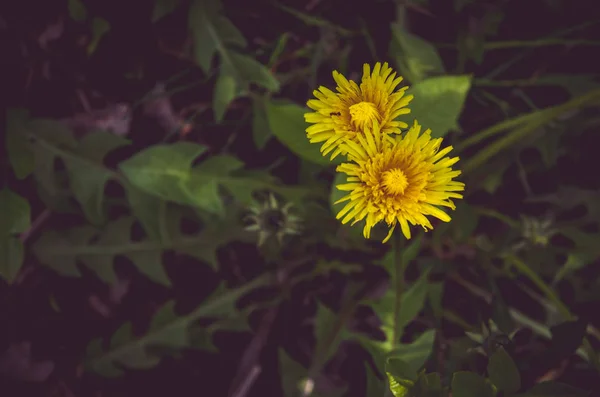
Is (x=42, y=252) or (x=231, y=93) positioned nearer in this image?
(x=231, y=93)

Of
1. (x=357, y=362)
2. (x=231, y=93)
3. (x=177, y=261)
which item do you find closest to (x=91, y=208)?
(x=177, y=261)

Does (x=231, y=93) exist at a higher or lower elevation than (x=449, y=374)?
higher

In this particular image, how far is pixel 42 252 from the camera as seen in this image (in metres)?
1.36

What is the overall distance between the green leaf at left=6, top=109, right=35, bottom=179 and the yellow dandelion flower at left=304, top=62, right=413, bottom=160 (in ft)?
2.60

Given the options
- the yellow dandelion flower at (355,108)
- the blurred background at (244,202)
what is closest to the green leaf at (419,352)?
the blurred background at (244,202)

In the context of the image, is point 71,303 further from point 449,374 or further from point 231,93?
point 449,374

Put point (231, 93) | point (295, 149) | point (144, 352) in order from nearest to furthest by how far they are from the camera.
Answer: point (295, 149) < point (231, 93) < point (144, 352)

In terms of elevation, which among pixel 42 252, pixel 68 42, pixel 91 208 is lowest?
pixel 42 252

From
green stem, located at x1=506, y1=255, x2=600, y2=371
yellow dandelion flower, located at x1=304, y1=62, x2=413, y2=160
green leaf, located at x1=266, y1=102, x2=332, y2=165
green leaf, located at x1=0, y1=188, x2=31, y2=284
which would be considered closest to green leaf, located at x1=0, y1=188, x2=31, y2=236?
green leaf, located at x1=0, y1=188, x2=31, y2=284

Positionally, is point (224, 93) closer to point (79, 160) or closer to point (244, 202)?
point (244, 202)

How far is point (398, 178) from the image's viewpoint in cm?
72

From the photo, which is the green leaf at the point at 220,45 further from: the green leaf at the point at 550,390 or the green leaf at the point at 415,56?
the green leaf at the point at 550,390

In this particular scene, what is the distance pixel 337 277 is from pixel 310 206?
31cm

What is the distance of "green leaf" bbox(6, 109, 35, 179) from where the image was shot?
125cm
